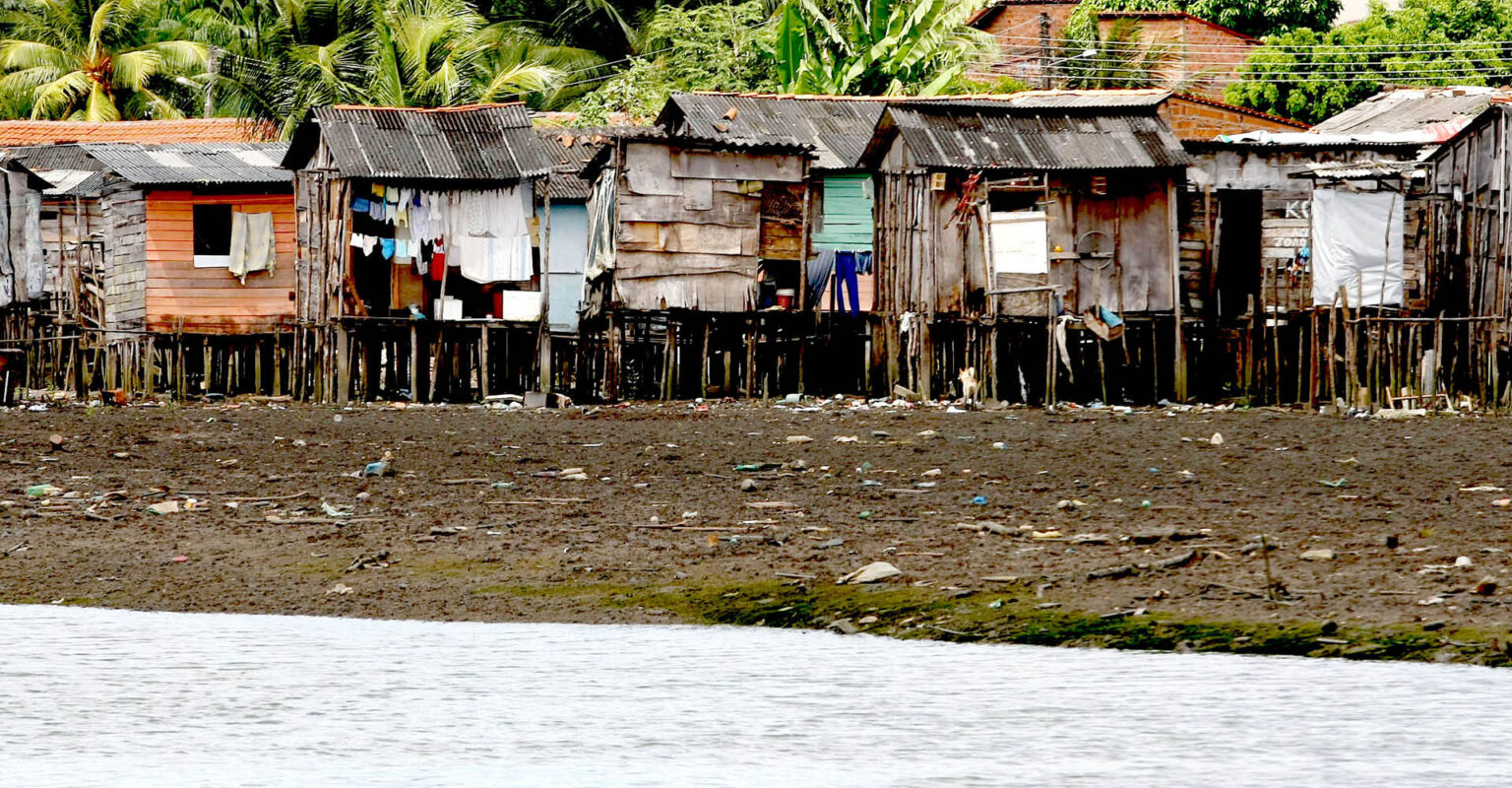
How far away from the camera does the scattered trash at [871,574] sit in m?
8.51

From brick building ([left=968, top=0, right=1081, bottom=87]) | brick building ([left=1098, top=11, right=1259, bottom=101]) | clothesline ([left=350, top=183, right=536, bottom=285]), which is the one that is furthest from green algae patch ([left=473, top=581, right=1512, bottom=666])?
brick building ([left=968, top=0, right=1081, bottom=87])

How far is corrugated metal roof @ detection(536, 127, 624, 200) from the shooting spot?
26469mm

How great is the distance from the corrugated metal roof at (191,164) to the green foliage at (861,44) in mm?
8497

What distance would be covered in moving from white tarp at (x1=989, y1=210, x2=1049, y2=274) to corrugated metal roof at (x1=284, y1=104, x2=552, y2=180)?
5276mm

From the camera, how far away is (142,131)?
113 feet

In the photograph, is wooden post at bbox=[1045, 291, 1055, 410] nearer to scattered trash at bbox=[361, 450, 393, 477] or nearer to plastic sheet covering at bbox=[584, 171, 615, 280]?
plastic sheet covering at bbox=[584, 171, 615, 280]

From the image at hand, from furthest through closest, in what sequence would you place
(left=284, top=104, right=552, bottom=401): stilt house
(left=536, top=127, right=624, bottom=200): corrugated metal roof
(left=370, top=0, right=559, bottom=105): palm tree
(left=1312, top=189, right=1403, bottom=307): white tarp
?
1. (left=370, top=0, right=559, bottom=105): palm tree
2. (left=536, top=127, right=624, bottom=200): corrugated metal roof
3. (left=284, top=104, right=552, bottom=401): stilt house
4. (left=1312, top=189, right=1403, bottom=307): white tarp

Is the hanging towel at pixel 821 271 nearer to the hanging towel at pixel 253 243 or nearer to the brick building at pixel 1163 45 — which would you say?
the hanging towel at pixel 253 243

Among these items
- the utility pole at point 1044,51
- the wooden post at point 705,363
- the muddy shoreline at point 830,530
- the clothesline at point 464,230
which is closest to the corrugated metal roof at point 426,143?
the clothesline at point 464,230

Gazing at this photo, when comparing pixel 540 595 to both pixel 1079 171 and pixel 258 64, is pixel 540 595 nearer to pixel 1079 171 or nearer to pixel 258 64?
pixel 1079 171

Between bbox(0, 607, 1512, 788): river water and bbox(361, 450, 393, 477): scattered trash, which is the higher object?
bbox(361, 450, 393, 477): scattered trash

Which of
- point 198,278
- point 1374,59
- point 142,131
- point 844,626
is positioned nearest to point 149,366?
point 198,278

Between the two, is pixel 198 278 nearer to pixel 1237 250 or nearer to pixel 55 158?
pixel 55 158

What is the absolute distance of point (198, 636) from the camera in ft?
26.3
